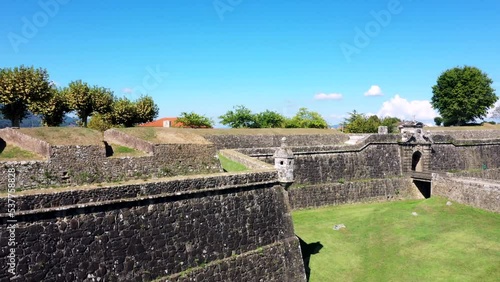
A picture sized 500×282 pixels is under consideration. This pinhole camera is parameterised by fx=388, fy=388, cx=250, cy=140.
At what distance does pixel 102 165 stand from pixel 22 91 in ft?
41.9

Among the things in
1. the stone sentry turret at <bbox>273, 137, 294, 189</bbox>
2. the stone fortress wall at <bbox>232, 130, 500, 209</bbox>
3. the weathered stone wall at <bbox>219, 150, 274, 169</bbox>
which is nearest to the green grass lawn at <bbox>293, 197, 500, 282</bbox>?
the stone fortress wall at <bbox>232, 130, 500, 209</bbox>

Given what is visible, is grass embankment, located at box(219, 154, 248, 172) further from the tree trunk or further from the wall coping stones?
the tree trunk

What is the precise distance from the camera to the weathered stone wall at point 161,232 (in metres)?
9.34

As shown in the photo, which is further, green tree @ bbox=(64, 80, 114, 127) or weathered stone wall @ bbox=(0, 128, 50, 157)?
green tree @ bbox=(64, 80, 114, 127)

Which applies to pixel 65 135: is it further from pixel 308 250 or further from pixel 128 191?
pixel 308 250

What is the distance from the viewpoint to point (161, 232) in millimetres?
11445

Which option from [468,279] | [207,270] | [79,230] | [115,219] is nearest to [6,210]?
[79,230]

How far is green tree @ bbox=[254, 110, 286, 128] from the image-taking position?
51.1 metres

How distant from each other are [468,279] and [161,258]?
11408mm

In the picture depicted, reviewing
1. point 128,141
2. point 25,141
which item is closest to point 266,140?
point 128,141

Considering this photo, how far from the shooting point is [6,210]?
28.8 feet

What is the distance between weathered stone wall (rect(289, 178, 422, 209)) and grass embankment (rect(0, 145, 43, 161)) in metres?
15.2

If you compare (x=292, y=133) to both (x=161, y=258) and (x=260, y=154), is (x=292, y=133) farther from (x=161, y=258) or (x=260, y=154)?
(x=161, y=258)

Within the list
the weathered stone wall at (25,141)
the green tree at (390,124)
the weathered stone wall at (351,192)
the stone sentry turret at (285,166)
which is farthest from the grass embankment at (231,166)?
the green tree at (390,124)
